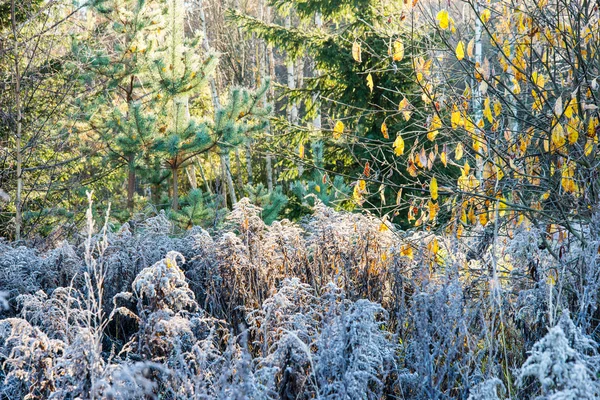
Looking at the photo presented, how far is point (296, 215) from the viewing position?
938 centimetres

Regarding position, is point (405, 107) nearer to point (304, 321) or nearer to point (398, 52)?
point (398, 52)

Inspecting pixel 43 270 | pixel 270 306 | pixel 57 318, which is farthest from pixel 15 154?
pixel 270 306

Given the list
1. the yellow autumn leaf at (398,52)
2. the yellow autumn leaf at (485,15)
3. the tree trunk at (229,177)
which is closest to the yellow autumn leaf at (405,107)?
the yellow autumn leaf at (398,52)

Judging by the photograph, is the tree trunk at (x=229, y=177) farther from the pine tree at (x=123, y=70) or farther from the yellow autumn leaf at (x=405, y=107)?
the yellow autumn leaf at (x=405, y=107)

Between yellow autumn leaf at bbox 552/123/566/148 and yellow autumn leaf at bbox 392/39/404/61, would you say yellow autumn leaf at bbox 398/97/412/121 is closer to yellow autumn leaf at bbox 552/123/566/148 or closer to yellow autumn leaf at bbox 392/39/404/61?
yellow autumn leaf at bbox 392/39/404/61

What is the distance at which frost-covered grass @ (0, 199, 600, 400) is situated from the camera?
226 cm

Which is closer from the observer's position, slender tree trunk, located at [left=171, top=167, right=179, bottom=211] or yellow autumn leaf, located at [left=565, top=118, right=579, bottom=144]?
yellow autumn leaf, located at [left=565, top=118, right=579, bottom=144]

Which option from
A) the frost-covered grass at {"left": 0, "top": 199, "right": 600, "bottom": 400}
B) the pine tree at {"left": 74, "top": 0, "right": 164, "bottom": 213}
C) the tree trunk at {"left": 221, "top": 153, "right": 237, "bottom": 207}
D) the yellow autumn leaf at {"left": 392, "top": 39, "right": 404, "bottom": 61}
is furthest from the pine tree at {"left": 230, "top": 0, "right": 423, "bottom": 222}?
the yellow autumn leaf at {"left": 392, "top": 39, "right": 404, "bottom": 61}

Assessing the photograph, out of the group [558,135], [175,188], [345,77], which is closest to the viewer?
[558,135]

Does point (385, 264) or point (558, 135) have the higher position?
point (558, 135)

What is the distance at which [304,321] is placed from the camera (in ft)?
9.50

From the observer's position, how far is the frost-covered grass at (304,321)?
2262mm

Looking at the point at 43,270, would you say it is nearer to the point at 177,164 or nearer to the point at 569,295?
the point at 569,295

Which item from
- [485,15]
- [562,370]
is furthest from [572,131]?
[562,370]
